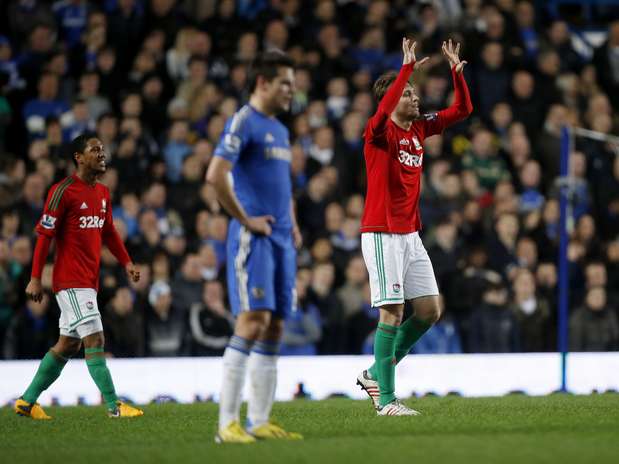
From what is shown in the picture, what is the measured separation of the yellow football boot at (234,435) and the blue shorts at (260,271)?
66 centimetres

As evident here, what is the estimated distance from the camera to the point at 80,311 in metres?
9.64

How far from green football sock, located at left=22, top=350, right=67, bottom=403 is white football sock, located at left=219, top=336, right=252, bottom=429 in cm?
324

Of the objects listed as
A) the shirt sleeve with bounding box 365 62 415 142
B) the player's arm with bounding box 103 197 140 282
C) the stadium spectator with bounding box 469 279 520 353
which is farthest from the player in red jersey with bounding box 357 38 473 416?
the stadium spectator with bounding box 469 279 520 353

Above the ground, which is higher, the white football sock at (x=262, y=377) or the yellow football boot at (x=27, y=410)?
the white football sock at (x=262, y=377)

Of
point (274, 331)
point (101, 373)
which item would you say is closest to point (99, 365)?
point (101, 373)

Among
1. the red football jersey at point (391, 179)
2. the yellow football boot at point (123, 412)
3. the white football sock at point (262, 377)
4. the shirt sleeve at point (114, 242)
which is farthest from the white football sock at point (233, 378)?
the shirt sleeve at point (114, 242)

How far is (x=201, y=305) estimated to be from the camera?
44.6 feet

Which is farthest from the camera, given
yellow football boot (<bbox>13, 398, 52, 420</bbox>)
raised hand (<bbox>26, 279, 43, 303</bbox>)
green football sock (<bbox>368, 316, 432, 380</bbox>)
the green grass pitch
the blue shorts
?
yellow football boot (<bbox>13, 398, 52, 420</bbox>)

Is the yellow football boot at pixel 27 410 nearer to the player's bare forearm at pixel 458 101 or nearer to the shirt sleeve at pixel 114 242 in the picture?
the shirt sleeve at pixel 114 242

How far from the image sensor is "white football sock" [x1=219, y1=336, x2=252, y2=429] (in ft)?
22.8

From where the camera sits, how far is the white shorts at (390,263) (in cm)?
882

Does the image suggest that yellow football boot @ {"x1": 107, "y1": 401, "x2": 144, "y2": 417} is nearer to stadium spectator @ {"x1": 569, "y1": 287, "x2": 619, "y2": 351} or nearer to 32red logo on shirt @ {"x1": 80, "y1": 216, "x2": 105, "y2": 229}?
32red logo on shirt @ {"x1": 80, "y1": 216, "x2": 105, "y2": 229}

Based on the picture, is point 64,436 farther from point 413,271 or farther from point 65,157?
point 65,157

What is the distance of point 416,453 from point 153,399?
567 centimetres
